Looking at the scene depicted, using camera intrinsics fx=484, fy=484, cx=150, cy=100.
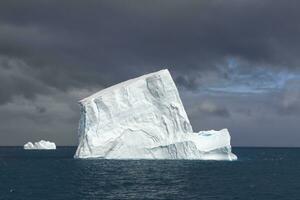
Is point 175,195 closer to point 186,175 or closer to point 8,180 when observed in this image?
point 186,175

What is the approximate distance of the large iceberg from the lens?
77.2 m

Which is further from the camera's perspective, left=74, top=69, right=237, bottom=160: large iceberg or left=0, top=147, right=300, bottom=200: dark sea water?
left=74, top=69, right=237, bottom=160: large iceberg

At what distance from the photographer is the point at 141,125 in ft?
255

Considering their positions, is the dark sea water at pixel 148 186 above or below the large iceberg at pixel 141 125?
below

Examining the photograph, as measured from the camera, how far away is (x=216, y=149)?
7994 centimetres

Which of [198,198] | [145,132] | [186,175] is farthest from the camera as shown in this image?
[145,132]

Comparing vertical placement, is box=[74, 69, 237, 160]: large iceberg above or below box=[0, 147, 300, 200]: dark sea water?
above

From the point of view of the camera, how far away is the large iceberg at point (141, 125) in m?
77.2

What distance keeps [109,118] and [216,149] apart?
18391 mm

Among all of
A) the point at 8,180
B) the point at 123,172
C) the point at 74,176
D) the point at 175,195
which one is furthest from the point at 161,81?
the point at 175,195

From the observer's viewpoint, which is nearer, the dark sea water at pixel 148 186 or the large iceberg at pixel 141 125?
the dark sea water at pixel 148 186

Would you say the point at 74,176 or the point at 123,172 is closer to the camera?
the point at 74,176

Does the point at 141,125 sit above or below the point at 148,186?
above

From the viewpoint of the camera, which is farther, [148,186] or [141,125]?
[141,125]
